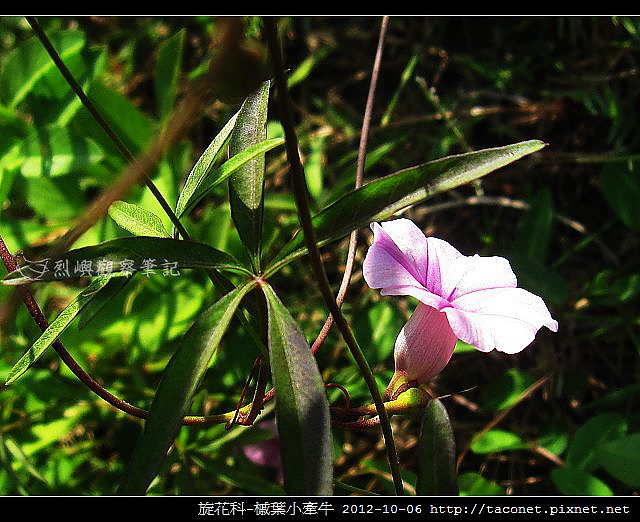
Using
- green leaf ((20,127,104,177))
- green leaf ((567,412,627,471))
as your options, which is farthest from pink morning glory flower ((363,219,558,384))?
green leaf ((20,127,104,177))

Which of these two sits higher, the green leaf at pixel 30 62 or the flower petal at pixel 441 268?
the green leaf at pixel 30 62

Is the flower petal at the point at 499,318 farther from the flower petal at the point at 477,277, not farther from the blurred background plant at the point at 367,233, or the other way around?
the blurred background plant at the point at 367,233

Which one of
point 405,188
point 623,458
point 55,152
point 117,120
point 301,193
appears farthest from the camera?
point 117,120

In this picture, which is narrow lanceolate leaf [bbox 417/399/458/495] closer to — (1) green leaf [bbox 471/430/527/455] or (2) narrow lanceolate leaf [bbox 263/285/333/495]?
(2) narrow lanceolate leaf [bbox 263/285/333/495]

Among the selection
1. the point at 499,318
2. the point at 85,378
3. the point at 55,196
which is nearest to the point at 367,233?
the point at 55,196

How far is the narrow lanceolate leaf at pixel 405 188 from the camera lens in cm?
62

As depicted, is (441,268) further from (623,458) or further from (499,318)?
(623,458)

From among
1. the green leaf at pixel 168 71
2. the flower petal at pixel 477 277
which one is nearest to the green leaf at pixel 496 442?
the flower petal at pixel 477 277

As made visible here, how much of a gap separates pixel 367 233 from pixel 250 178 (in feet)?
2.41

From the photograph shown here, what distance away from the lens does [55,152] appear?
111 cm

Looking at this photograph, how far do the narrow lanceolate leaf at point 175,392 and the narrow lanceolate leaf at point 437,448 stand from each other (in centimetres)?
22

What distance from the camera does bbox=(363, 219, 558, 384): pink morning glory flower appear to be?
2.25 feet
